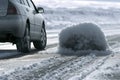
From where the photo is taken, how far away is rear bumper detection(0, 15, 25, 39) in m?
13.1

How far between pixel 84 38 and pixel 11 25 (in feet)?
7.22

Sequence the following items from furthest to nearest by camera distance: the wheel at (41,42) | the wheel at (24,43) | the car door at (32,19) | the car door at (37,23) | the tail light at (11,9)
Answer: the wheel at (41,42) → the car door at (37,23) → the car door at (32,19) → the wheel at (24,43) → the tail light at (11,9)

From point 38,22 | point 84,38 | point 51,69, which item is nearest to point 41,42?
point 38,22

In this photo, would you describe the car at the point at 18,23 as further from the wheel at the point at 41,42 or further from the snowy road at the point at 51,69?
the snowy road at the point at 51,69

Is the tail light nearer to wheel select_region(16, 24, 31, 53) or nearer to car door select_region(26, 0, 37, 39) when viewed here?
wheel select_region(16, 24, 31, 53)

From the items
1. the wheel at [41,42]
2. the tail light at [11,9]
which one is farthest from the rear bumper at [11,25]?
the wheel at [41,42]

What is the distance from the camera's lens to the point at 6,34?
520 inches

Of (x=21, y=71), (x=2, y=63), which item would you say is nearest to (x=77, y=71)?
(x=21, y=71)

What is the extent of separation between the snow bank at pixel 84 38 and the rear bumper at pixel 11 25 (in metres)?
1.68

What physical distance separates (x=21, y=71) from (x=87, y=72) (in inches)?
46.4

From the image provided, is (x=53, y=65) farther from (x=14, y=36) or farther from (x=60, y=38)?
(x=60, y=38)

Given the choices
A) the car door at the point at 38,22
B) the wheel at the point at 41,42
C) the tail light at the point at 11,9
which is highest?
the tail light at the point at 11,9

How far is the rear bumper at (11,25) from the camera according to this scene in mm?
13070

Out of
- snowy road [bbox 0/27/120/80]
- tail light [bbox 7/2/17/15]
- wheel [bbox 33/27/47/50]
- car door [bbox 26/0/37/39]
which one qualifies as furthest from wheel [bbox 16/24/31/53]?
snowy road [bbox 0/27/120/80]
